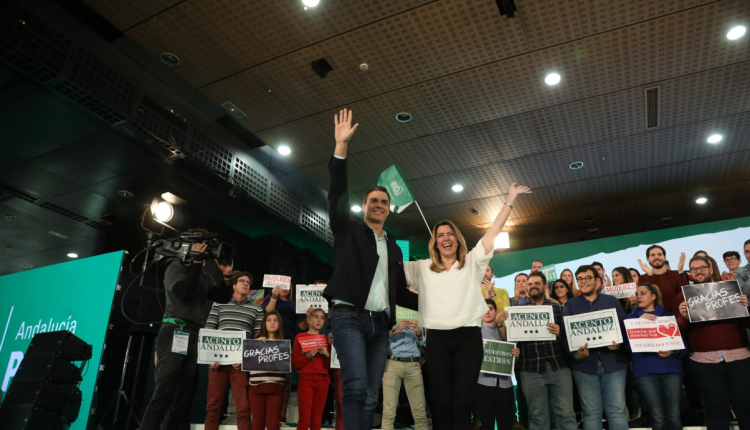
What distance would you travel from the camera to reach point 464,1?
4.27m

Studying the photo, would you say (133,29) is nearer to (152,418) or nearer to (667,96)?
(152,418)

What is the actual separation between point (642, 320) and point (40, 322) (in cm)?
602

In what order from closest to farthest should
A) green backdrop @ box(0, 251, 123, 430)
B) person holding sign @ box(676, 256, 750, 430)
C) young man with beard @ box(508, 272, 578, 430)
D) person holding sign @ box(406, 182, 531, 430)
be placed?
person holding sign @ box(406, 182, 531, 430)
person holding sign @ box(676, 256, 750, 430)
young man with beard @ box(508, 272, 578, 430)
green backdrop @ box(0, 251, 123, 430)

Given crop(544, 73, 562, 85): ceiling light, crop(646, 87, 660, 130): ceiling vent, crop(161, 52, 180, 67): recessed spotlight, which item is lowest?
crop(646, 87, 660, 130): ceiling vent

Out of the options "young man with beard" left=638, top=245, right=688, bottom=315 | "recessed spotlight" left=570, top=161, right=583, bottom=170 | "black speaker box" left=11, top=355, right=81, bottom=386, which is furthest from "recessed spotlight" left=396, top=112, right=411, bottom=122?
"black speaker box" left=11, top=355, right=81, bottom=386

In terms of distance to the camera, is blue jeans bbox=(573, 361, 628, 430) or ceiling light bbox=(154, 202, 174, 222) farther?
ceiling light bbox=(154, 202, 174, 222)

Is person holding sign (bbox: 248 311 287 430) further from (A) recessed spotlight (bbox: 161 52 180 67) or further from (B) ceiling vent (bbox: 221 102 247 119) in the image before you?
(A) recessed spotlight (bbox: 161 52 180 67)

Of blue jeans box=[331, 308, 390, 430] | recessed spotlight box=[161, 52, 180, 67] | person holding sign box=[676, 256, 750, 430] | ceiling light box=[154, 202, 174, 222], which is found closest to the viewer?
Answer: blue jeans box=[331, 308, 390, 430]

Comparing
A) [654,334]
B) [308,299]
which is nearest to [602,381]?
[654,334]

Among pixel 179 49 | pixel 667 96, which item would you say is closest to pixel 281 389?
pixel 179 49

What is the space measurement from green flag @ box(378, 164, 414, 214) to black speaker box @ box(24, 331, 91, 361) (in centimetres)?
347

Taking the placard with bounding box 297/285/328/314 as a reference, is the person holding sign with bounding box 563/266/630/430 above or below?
below

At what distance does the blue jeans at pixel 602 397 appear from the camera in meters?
3.60

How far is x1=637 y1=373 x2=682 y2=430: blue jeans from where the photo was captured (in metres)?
3.56
